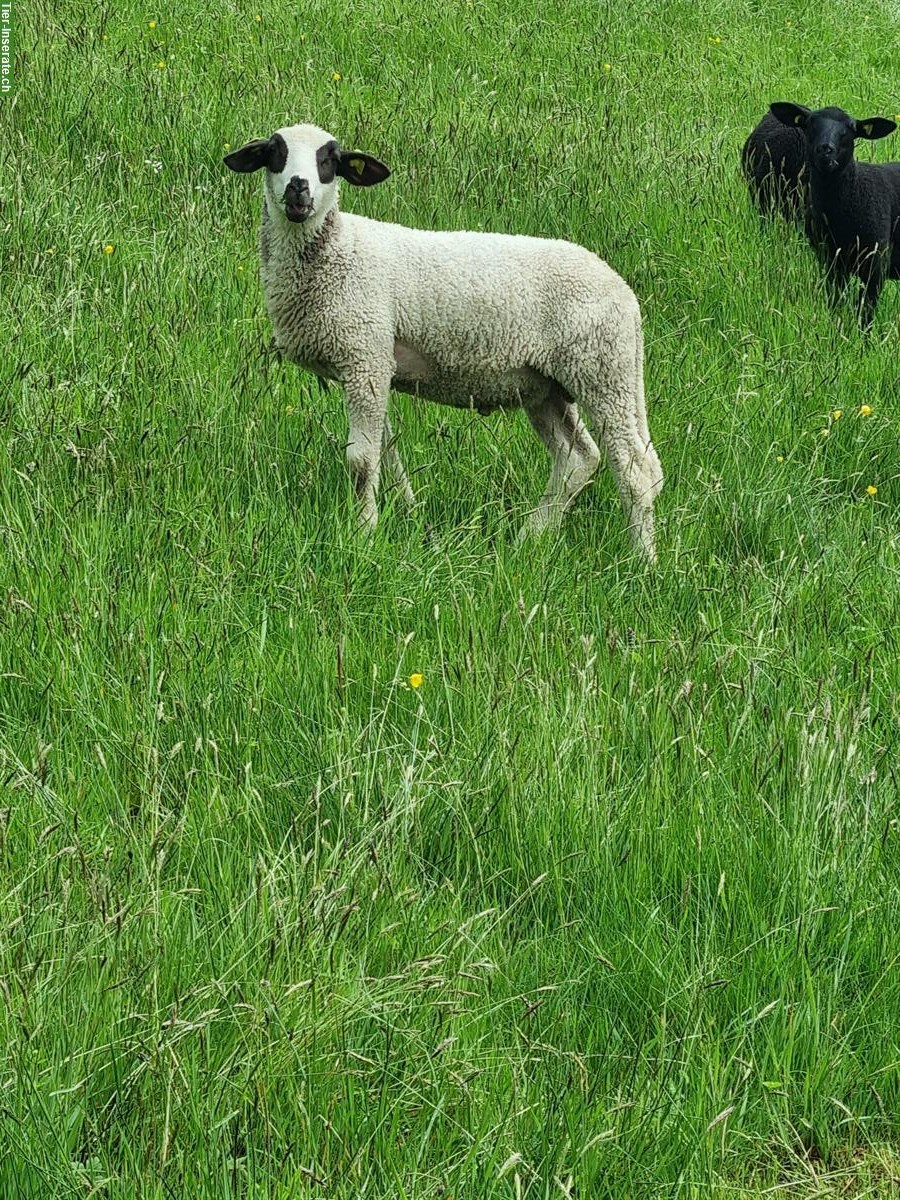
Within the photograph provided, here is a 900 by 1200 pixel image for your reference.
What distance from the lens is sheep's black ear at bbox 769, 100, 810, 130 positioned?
7750 millimetres

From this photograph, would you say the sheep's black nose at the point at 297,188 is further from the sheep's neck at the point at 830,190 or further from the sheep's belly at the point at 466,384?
the sheep's neck at the point at 830,190

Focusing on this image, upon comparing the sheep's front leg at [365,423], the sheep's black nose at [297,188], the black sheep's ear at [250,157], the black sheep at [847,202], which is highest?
the black sheep's ear at [250,157]

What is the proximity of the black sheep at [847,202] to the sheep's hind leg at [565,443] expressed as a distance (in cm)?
274

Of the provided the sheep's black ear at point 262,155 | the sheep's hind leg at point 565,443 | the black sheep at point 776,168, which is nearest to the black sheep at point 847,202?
the black sheep at point 776,168

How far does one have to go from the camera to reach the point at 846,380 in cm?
576

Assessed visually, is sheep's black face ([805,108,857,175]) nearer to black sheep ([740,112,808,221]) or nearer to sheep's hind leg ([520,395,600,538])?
black sheep ([740,112,808,221])

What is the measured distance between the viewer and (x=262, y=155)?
4.59m

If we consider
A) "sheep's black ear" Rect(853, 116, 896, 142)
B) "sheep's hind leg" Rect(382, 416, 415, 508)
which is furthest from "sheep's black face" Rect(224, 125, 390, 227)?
"sheep's black ear" Rect(853, 116, 896, 142)

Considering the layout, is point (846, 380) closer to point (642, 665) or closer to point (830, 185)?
point (830, 185)

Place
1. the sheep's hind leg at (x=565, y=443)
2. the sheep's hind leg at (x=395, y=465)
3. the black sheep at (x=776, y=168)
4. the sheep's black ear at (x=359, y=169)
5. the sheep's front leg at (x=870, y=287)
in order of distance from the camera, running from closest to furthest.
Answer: the sheep's hind leg at (x=395, y=465) → the sheep's black ear at (x=359, y=169) → the sheep's hind leg at (x=565, y=443) → the sheep's front leg at (x=870, y=287) → the black sheep at (x=776, y=168)

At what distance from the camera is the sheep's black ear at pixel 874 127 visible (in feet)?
24.1

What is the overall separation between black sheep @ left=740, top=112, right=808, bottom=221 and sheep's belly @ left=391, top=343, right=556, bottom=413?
10.5 feet

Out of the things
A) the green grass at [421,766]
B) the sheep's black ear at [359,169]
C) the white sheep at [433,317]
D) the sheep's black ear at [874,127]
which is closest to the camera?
the green grass at [421,766]

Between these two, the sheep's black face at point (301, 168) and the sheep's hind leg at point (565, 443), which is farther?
the sheep's hind leg at point (565, 443)
